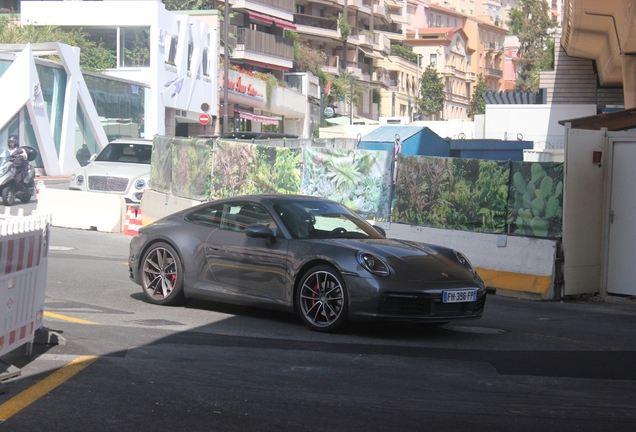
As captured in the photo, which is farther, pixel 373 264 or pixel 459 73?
Answer: pixel 459 73

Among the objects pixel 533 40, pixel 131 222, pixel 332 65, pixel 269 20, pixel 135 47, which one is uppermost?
pixel 533 40

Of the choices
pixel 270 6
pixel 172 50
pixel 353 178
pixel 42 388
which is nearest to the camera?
pixel 42 388

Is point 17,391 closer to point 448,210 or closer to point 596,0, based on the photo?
point 448,210

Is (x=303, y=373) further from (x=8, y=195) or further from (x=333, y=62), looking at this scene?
(x=333, y=62)

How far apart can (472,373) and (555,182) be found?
583 centimetres

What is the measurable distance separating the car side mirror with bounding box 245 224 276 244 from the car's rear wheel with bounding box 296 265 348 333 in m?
0.57

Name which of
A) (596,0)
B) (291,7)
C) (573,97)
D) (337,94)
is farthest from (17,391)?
(337,94)

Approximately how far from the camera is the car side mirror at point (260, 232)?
341 inches

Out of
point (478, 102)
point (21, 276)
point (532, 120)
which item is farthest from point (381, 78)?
point (21, 276)

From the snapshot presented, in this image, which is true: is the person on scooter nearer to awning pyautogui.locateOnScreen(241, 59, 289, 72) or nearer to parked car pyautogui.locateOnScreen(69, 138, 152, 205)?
parked car pyautogui.locateOnScreen(69, 138, 152, 205)

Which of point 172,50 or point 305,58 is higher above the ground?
point 305,58

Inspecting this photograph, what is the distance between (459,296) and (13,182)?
16.4 meters

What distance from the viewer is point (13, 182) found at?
2180cm

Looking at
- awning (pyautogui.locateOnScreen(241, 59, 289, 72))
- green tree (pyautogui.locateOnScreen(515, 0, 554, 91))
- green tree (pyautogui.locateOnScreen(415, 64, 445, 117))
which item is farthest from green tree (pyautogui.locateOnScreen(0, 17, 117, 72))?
green tree (pyautogui.locateOnScreen(515, 0, 554, 91))
